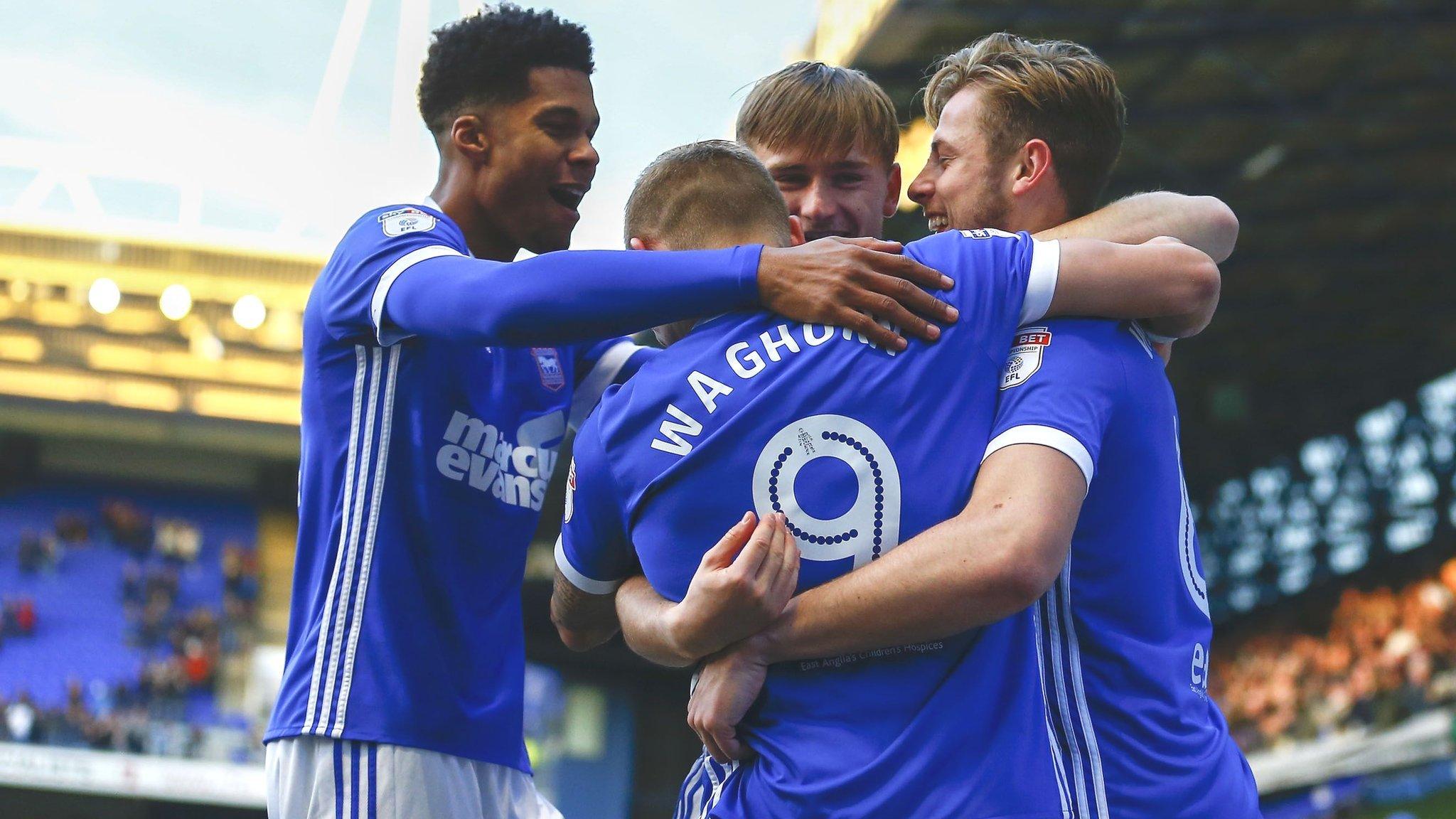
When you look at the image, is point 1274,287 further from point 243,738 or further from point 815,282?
point 815,282

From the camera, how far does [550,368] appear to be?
8.46ft

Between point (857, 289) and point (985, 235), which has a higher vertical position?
point (985, 235)

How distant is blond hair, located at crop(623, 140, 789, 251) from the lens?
1978mm

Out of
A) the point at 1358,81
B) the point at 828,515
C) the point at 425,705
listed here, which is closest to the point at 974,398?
the point at 828,515

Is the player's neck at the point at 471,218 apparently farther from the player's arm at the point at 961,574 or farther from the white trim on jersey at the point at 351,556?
the player's arm at the point at 961,574

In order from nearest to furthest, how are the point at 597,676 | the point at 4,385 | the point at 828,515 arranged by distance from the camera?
the point at 828,515
the point at 4,385
the point at 597,676

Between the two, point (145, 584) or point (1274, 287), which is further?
point (145, 584)

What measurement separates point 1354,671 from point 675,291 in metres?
24.4

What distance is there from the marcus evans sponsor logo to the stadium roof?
6.65m

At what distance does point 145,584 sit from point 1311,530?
905 inches

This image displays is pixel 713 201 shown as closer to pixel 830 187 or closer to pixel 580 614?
pixel 580 614

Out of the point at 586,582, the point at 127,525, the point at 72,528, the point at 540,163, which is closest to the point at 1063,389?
the point at 586,582

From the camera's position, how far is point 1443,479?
25.7 metres

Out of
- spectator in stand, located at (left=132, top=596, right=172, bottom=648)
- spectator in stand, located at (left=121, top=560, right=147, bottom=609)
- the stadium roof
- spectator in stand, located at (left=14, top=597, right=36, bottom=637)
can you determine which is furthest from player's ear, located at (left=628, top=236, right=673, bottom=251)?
spectator in stand, located at (left=14, top=597, right=36, bottom=637)
